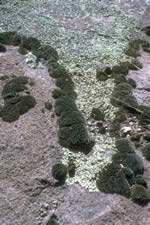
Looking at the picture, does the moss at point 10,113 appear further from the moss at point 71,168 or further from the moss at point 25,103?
the moss at point 71,168

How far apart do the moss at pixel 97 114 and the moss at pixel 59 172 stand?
2.96 metres

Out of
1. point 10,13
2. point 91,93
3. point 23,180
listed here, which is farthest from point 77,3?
point 23,180

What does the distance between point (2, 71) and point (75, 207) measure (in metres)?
6.97

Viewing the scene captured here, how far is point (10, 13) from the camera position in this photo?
15852 millimetres

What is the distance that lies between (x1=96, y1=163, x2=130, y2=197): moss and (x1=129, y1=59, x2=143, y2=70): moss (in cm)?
656

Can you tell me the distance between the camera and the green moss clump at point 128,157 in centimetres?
906

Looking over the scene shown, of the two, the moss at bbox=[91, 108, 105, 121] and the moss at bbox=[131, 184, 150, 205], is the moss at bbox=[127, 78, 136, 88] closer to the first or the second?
the moss at bbox=[91, 108, 105, 121]

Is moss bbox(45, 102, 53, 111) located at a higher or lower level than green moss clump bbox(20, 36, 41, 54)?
lower

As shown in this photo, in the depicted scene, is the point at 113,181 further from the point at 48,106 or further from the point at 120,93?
the point at 120,93

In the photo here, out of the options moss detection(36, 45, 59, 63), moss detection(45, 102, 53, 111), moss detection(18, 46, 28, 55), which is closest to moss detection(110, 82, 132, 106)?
moss detection(45, 102, 53, 111)

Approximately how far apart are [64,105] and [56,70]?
262 cm

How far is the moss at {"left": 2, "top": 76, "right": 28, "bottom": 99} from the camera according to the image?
1080 centimetres

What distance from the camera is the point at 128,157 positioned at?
9.30 meters

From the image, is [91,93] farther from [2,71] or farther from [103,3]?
[103,3]
